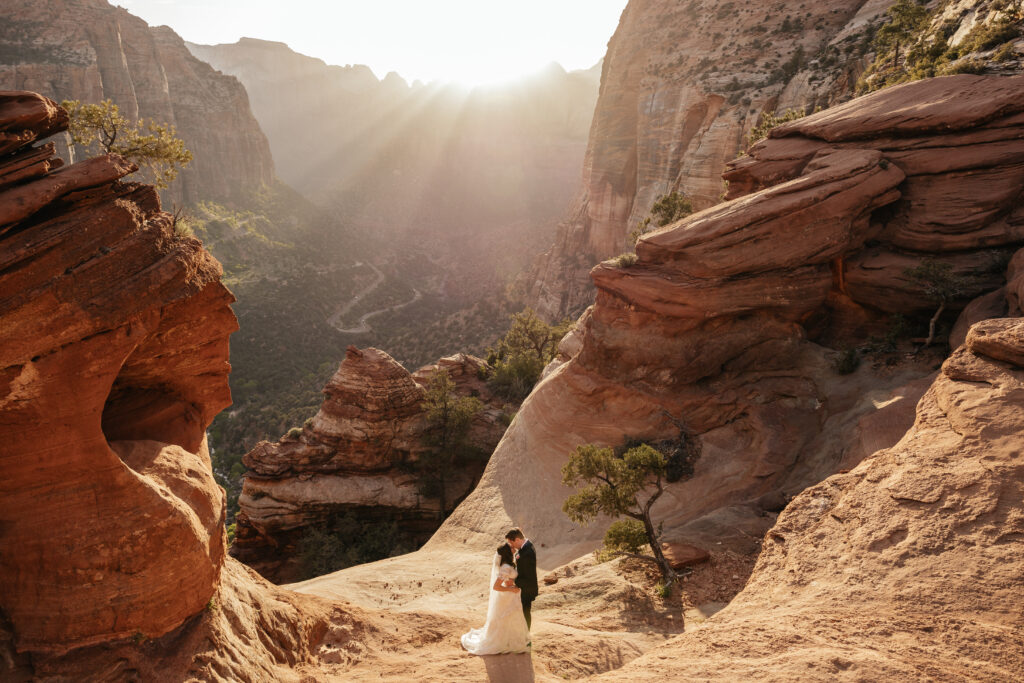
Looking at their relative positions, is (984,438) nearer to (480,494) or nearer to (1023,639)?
(1023,639)

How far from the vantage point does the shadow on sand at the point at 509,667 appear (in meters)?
9.12

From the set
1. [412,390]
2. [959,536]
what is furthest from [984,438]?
[412,390]

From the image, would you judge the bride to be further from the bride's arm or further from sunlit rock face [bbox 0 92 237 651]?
sunlit rock face [bbox 0 92 237 651]

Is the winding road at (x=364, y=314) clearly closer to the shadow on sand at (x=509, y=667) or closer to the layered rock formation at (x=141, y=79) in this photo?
the layered rock formation at (x=141, y=79)

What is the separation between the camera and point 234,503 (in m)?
41.0

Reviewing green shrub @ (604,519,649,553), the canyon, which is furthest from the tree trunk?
the canyon

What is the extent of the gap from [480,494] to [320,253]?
76.4 m

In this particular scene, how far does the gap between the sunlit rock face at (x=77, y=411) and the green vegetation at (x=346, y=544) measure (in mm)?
17738

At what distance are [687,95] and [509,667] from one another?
58.9 metres

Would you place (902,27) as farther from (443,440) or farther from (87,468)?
(87,468)

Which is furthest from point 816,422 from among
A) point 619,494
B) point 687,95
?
point 687,95

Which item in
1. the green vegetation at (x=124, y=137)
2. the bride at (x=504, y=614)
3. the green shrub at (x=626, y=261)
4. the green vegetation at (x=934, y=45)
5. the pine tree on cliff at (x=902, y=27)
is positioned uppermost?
the pine tree on cliff at (x=902, y=27)

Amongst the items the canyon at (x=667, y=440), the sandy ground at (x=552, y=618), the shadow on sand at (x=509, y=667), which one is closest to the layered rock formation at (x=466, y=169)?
the canyon at (x=667, y=440)

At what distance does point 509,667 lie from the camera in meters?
9.37
